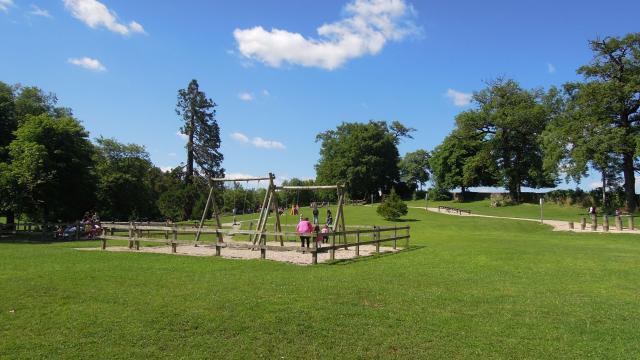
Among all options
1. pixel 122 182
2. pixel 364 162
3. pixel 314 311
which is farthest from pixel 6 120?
pixel 364 162

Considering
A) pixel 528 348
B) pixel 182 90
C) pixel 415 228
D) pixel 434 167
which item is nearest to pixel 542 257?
pixel 528 348

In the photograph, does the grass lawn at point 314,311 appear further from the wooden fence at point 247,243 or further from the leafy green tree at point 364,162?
the leafy green tree at point 364,162

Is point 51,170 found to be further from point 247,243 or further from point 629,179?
point 629,179

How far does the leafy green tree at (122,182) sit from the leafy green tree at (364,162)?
34759mm

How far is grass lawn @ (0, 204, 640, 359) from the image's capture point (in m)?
6.54

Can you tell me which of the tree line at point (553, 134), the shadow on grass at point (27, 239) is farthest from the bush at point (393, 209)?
the shadow on grass at point (27, 239)

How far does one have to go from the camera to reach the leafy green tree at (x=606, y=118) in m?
45.3

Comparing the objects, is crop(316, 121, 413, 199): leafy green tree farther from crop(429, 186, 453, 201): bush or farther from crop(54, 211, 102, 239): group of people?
crop(54, 211, 102, 239): group of people

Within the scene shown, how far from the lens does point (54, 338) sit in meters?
6.74

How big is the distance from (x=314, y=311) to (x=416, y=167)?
331 ft

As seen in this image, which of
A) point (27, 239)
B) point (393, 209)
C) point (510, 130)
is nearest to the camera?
point (27, 239)

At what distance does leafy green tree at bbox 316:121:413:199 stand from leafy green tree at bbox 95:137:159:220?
114 ft

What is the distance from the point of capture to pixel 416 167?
350 feet

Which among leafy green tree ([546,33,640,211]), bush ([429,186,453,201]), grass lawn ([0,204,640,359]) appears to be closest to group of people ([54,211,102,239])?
grass lawn ([0,204,640,359])
